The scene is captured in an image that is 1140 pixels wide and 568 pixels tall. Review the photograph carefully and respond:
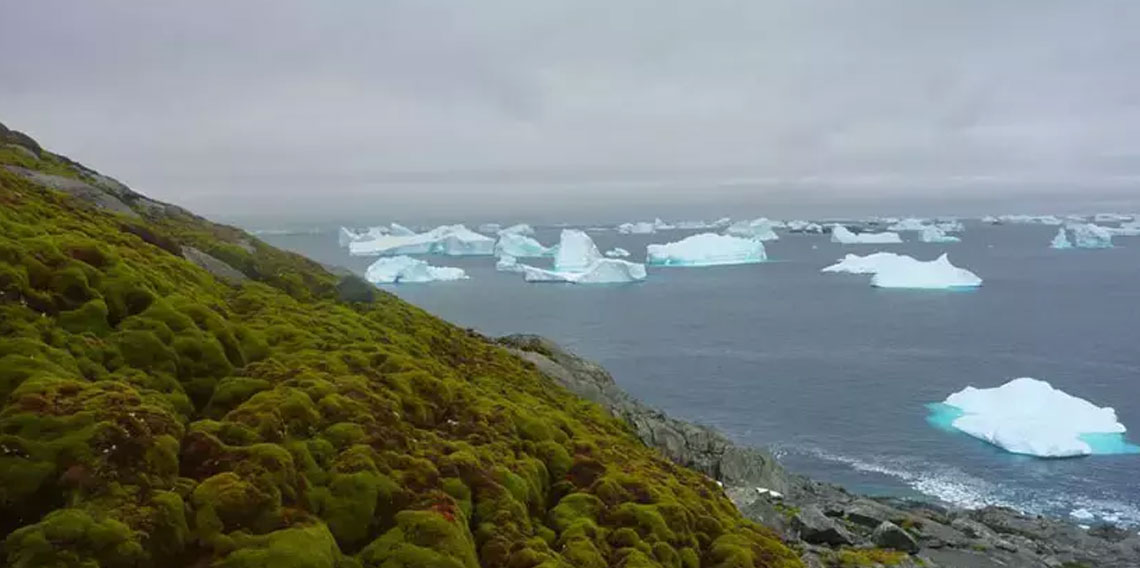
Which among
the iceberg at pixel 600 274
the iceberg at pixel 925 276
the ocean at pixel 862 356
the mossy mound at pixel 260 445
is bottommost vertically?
the ocean at pixel 862 356

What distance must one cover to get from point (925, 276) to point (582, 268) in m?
66.1

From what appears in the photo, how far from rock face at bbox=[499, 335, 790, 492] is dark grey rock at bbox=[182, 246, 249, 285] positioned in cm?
880

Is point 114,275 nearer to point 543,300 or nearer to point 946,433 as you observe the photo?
point 946,433

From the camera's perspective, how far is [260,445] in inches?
383

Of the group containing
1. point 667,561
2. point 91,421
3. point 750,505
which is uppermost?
point 91,421

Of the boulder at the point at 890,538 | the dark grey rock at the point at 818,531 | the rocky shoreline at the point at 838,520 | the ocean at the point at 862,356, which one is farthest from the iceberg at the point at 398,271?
the dark grey rock at the point at 818,531

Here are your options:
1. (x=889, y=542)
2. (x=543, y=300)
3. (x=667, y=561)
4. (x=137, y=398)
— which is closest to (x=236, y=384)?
(x=137, y=398)

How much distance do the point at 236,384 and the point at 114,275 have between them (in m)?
2.97

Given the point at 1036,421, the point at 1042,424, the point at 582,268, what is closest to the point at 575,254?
the point at 582,268

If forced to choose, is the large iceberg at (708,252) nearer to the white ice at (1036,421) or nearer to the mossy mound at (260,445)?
the white ice at (1036,421)

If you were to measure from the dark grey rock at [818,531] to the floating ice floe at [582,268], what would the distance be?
407 ft

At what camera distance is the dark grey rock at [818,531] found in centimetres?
2077

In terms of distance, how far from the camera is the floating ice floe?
5782 inches

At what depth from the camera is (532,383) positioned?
62.6ft
